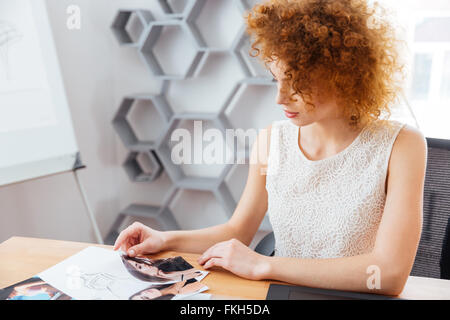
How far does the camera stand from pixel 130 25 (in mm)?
2432

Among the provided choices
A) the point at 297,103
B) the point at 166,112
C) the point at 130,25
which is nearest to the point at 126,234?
the point at 297,103

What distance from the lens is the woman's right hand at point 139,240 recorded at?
0.98m

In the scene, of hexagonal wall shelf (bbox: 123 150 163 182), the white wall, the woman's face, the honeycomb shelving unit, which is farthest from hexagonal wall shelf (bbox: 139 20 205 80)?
the woman's face

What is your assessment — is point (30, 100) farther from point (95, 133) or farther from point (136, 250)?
point (136, 250)

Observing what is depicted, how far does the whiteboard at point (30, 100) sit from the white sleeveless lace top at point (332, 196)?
103 cm

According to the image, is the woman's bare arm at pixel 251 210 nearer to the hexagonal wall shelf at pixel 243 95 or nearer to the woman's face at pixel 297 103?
Answer: the woman's face at pixel 297 103

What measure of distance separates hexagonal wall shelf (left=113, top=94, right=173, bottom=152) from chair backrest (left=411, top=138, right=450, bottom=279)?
1.49 metres

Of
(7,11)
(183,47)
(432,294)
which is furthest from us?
(183,47)

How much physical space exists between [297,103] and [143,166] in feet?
5.82

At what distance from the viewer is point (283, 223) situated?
1.12 m

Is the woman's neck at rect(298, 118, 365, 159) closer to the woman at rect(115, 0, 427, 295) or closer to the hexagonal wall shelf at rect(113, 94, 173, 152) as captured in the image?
the woman at rect(115, 0, 427, 295)
